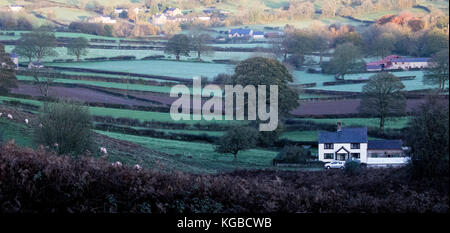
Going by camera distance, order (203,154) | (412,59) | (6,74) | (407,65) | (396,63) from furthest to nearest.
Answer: (396,63)
(407,65)
(412,59)
(6,74)
(203,154)

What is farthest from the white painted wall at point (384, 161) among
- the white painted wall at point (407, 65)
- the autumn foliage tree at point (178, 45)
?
the autumn foliage tree at point (178, 45)

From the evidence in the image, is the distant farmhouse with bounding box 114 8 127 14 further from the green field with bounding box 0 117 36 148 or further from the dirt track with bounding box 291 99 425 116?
the green field with bounding box 0 117 36 148

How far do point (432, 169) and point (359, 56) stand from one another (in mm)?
42589

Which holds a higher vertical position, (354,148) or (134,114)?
(134,114)

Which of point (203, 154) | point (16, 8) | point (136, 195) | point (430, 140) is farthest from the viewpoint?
point (16, 8)

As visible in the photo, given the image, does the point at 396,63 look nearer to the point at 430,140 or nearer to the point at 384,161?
the point at 384,161

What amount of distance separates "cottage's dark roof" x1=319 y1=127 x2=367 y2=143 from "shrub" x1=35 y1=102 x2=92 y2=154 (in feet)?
60.1

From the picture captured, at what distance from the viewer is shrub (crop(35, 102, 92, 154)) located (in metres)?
15.0

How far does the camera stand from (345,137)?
30.7 meters

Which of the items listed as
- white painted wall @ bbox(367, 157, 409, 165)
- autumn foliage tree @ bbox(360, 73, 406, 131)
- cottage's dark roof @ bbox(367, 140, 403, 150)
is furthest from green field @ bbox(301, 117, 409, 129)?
white painted wall @ bbox(367, 157, 409, 165)

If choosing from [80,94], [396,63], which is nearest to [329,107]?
[396,63]

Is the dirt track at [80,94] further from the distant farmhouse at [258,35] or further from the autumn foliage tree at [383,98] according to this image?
the distant farmhouse at [258,35]

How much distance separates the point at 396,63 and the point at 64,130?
132ft

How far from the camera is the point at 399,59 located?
4769 centimetres
